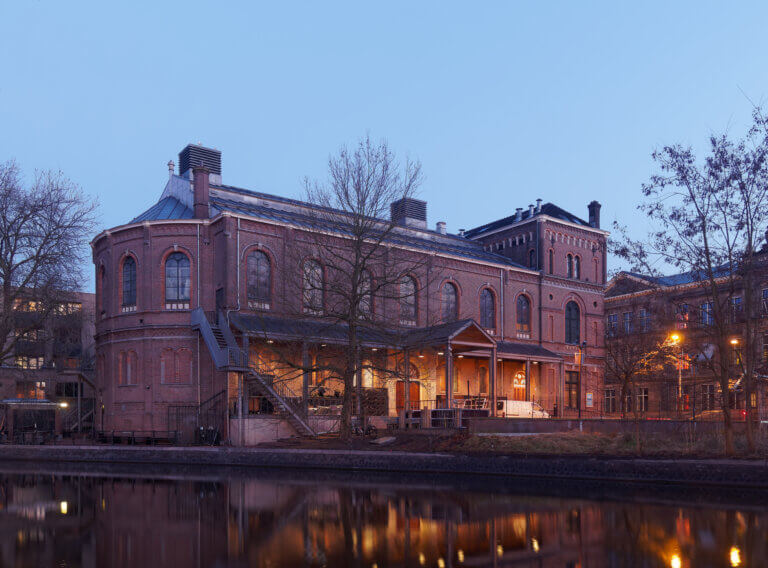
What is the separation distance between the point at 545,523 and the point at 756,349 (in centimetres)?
1209

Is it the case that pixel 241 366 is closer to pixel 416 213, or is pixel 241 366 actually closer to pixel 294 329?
pixel 294 329

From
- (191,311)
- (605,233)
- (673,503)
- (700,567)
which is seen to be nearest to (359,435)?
(191,311)

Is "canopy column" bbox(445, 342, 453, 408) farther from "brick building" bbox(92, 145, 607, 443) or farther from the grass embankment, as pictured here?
the grass embankment

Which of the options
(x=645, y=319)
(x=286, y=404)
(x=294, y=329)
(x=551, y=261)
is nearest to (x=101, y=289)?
(x=294, y=329)

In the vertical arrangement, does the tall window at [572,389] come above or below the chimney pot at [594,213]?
below

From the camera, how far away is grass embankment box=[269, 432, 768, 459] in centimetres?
2111

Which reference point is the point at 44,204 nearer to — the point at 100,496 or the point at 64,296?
the point at 64,296

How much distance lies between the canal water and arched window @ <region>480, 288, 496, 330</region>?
24861mm

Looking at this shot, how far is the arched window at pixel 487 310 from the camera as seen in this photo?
4472 centimetres

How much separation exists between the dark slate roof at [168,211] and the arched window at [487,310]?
18.1 m

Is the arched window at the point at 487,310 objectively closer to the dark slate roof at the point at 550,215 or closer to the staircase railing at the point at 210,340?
the dark slate roof at the point at 550,215

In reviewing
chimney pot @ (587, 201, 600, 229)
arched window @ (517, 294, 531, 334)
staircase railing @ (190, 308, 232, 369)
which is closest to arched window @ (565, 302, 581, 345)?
arched window @ (517, 294, 531, 334)

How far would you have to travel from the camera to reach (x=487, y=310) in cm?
4516

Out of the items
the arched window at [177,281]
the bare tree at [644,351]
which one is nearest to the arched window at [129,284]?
the arched window at [177,281]
